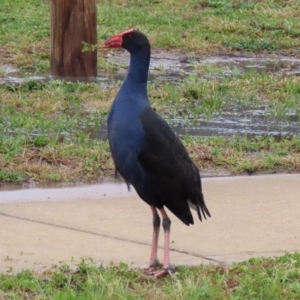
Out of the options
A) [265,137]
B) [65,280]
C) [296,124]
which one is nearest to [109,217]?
[65,280]

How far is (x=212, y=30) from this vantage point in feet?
45.4

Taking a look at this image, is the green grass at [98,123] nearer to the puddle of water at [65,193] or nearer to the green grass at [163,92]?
the green grass at [163,92]

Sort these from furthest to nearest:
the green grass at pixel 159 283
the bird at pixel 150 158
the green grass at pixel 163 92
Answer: the green grass at pixel 163 92, the bird at pixel 150 158, the green grass at pixel 159 283

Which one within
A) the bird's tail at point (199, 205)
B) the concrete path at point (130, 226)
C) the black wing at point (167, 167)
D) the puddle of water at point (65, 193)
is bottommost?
the concrete path at point (130, 226)

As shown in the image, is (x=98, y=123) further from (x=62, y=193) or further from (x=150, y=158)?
(x=150, y=158)

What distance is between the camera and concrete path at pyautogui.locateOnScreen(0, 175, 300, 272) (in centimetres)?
533

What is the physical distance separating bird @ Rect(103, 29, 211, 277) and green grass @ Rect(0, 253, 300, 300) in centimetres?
19

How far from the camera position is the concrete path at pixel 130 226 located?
533 cm

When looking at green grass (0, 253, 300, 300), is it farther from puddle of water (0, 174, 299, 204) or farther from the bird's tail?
puddle of water (0, 174, 299, 204)

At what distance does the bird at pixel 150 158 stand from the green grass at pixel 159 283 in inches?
7.5

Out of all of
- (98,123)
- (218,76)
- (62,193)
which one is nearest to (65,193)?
(62,193)

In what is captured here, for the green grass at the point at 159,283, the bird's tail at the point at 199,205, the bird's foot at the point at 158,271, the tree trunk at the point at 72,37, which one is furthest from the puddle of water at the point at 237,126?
the green grass at the point at 159,283

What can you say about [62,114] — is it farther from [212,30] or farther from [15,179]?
[212,30]

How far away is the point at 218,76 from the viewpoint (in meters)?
10.8
